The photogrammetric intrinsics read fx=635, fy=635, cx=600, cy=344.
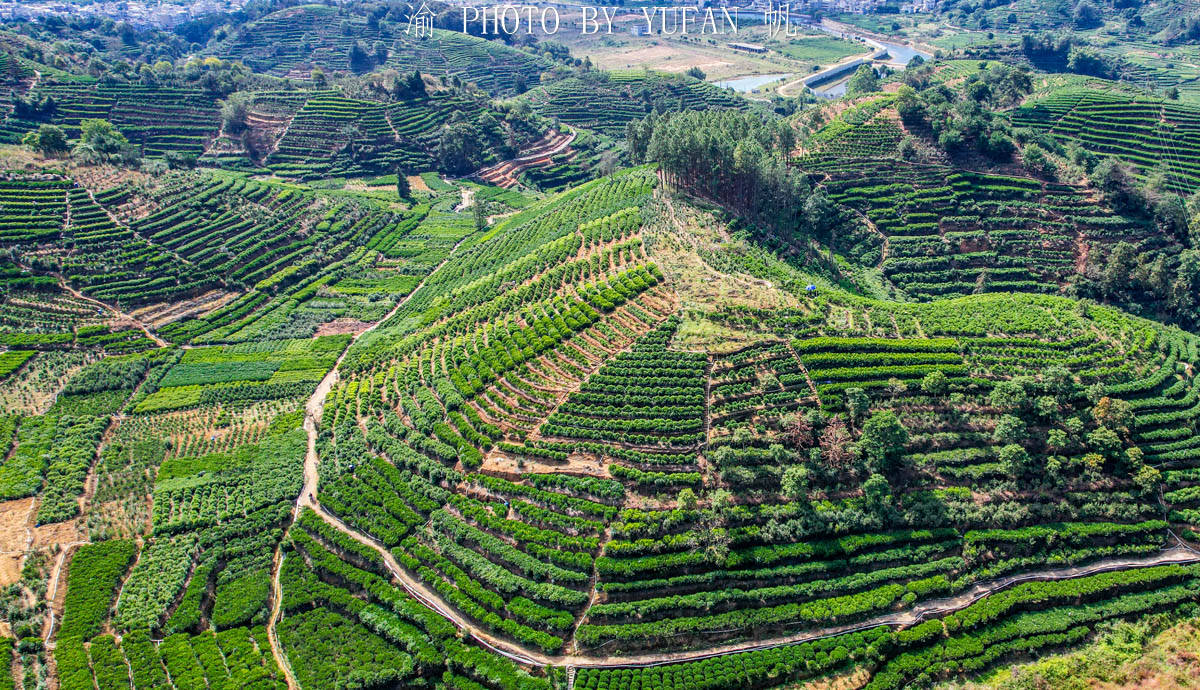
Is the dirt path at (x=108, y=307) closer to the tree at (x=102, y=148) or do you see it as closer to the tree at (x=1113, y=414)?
the tree at (x=102, y=148)

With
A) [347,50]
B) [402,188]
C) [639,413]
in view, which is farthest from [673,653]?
[347,50]

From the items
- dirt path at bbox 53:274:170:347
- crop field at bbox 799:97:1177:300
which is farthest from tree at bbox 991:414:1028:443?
dirt path at bbox 53:274:170:347

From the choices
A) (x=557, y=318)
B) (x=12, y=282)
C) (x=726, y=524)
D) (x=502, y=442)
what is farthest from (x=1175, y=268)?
(x=12, y=282)

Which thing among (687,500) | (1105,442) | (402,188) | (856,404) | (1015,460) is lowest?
(687,500)

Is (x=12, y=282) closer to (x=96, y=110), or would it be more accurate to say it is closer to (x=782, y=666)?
(x=96, y=110)

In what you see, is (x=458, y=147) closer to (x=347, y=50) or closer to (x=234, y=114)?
(x=234, y=114)
